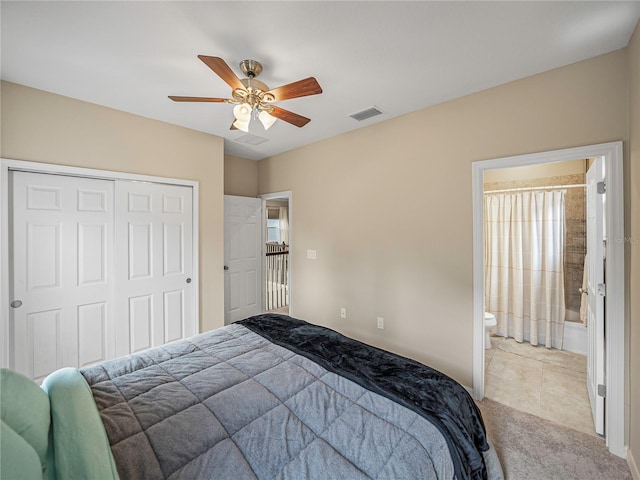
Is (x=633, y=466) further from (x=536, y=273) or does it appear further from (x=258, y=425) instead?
(x=258, y=425)

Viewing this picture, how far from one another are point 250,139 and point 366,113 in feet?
5.19

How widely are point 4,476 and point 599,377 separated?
298 cm

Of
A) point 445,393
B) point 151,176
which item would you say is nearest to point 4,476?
point 445,393

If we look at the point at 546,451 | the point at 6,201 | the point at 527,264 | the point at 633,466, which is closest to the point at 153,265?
the point at 6,201

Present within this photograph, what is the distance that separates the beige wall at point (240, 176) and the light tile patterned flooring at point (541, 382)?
13.0 ft

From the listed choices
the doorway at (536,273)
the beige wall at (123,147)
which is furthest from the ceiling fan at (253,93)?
the doorway at (536,273)

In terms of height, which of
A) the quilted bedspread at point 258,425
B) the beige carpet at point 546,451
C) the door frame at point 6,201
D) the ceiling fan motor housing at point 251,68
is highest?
the ceiling fan motor housing at point 251,68

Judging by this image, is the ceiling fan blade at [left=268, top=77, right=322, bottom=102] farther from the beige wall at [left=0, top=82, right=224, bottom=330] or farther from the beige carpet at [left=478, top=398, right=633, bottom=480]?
the beige carpet at [left=478, top=398, right=633, bottom=480]

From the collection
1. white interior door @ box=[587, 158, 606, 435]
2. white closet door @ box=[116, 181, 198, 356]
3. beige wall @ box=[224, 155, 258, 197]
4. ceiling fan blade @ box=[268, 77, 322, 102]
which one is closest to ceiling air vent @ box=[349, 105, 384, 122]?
ceiling fan blade @ box=[268, 77, 322, 102]

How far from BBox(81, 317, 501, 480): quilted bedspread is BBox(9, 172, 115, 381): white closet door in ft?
4.56

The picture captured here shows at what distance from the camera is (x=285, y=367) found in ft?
5.03

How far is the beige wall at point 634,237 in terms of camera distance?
1588 millimetres

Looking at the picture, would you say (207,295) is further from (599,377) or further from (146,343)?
(599,377)

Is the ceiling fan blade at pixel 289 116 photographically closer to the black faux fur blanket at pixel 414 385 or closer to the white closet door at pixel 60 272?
the black faux fur blanket at pixel 414 385
